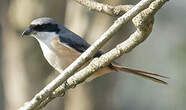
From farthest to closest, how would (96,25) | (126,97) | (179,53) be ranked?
(126,97) < (179,53) < (96,25)

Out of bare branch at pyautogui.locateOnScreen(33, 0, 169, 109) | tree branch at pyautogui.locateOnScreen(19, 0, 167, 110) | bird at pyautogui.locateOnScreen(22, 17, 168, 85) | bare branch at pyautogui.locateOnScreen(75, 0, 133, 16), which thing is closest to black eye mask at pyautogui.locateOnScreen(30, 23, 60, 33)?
bird at pyautogui.locateOnScreen(22, 17, 168, 85)

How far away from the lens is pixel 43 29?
4785mm

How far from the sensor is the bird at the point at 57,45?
184 inches

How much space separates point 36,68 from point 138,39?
4.24 metres

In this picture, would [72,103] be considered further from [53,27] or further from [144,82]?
[144,82]

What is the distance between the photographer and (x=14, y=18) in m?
7.09

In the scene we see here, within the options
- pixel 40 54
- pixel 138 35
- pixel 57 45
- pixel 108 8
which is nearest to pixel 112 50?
pixel 138 35

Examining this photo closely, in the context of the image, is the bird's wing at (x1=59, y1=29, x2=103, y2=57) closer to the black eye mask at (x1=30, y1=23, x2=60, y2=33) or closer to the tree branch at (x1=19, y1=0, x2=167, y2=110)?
the black eye mask at (x1=30, y1=23, x2=60, y2=33)

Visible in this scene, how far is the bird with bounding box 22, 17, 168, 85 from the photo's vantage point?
4.67 meters

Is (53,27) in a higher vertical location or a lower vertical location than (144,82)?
higher

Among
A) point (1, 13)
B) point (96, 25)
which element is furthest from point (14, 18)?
point (96, 25)

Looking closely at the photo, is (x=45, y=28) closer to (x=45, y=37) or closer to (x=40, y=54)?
(x=45, y=37)

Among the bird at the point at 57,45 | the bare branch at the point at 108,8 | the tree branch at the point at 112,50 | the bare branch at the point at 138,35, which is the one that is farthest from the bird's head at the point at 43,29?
the bare branch at the point at 138,35

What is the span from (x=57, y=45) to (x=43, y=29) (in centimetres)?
20
